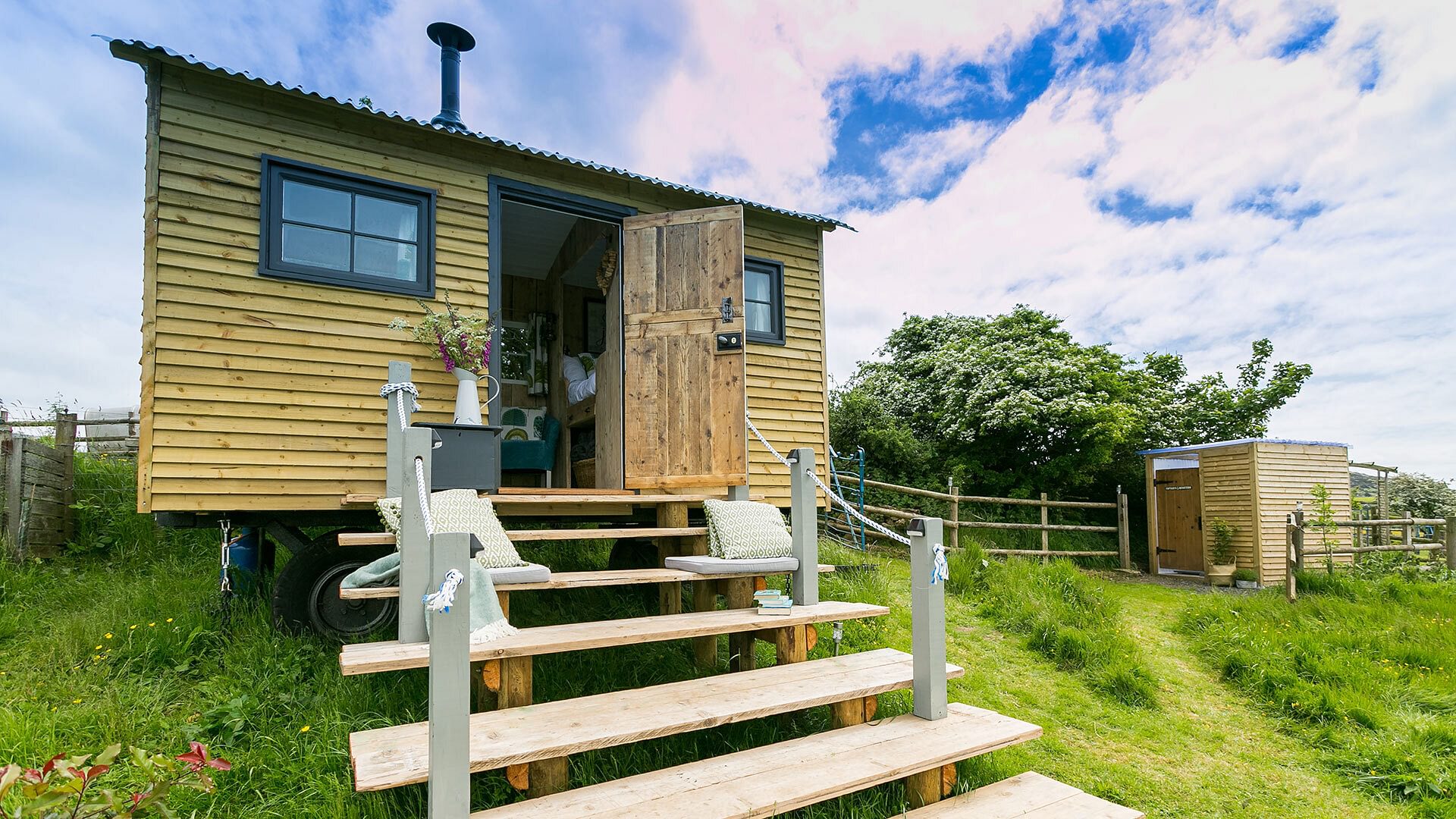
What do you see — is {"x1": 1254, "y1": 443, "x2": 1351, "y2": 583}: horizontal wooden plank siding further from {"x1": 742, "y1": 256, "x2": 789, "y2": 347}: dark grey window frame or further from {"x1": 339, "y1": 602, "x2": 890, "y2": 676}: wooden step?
{"x1": 339, "y1": 602, "x2": 890, "y2": 676}: wooden step

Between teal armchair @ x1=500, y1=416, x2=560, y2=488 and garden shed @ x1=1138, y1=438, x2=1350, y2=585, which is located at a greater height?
teal armchair @ x1=500, y1=416, x2=560, y2=488

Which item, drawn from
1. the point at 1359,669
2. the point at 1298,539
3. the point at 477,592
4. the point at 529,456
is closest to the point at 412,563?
the point at 477,592

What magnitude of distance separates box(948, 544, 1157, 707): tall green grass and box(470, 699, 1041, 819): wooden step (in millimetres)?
2396

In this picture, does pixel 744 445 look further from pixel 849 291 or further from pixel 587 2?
pixel 849 291

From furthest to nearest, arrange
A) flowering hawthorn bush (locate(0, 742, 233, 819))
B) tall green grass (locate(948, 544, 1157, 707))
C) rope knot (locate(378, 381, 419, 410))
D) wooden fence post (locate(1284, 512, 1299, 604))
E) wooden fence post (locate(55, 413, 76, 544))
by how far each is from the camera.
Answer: wooden fence post (locate(1284, 512, 1299, 604))
wooden fence post (locate(55, 413, 76, 544))
tall green grass (locate(948, 544, 1157, 707))
rope knot (locate(378, 381, 419, 410))
flowering hawthorn bush (locate(0, 742, 233, 819))

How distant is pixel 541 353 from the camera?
8234mm

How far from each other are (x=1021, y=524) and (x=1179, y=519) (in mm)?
3307

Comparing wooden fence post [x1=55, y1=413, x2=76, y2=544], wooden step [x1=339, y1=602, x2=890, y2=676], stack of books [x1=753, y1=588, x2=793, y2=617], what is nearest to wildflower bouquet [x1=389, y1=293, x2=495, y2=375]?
wooden step [x1=339, y1=602, x2=890, y2=676]

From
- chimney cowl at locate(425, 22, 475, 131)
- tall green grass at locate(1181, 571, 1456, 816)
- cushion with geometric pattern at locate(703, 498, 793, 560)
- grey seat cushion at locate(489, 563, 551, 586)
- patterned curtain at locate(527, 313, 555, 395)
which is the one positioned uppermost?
chimney cowl at locate(425, 22, 475, 131)

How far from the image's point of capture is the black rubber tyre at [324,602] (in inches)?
146

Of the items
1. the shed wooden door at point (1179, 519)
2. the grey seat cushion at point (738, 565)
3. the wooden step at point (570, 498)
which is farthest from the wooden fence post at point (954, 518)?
the grey seat cushion at point (738, 565)

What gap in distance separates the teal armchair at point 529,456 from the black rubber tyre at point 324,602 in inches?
123

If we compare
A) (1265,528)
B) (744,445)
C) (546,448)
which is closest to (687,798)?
(744,445)

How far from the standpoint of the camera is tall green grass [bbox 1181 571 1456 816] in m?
3.72
